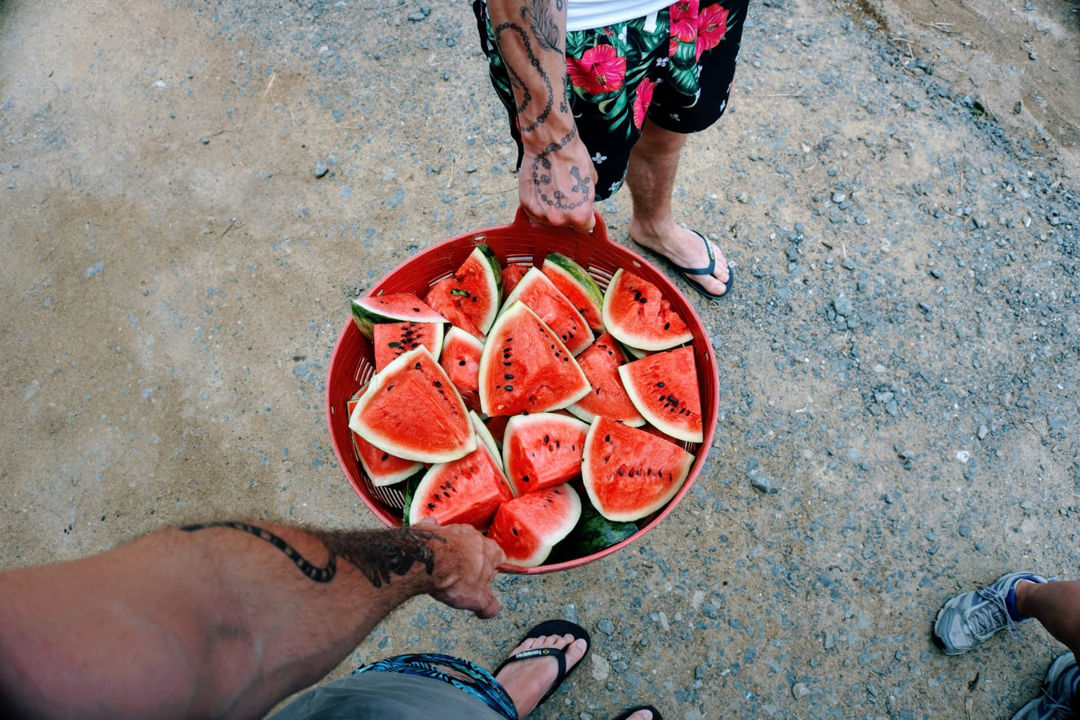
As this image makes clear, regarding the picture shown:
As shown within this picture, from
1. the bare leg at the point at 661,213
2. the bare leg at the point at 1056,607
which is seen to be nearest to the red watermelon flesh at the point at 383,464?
the bare leg at the point at 661,213

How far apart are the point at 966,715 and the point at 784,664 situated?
70cm

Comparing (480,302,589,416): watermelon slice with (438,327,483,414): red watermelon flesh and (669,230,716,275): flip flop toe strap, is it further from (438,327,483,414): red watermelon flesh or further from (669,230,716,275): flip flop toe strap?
(669,230,716,275): flip flop toe strap

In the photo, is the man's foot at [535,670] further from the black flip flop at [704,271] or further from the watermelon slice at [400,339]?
the black flip flop at [704,271]

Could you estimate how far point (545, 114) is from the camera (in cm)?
176

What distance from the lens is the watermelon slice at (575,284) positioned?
2.35 metres

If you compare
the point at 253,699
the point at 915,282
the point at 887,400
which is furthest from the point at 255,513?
the point at 915,282

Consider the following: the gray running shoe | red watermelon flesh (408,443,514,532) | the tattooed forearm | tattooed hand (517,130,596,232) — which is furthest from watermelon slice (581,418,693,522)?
the gray running shoe

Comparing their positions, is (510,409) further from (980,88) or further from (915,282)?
(980,88)

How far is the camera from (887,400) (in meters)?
2.93

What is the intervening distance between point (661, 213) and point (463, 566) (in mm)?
2026

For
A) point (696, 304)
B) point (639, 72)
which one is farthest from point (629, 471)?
point (696, 304)

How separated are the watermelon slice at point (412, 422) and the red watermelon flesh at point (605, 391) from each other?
0.48 meters

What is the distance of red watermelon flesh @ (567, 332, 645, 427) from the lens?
2.24 m

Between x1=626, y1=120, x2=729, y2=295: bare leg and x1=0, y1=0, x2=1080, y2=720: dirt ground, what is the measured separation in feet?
0.66
